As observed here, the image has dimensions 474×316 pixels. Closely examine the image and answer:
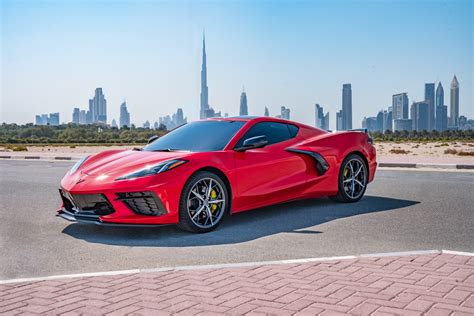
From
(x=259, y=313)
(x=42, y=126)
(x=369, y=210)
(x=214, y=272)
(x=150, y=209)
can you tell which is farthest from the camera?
(x=42, y=126)

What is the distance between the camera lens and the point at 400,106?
5030 inches

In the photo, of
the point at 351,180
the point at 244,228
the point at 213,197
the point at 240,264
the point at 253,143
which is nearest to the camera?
the point at 240,264

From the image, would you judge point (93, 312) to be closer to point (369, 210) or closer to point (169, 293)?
point (169, 293)

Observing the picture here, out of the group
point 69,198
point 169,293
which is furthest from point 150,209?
point 169,293

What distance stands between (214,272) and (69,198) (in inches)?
108

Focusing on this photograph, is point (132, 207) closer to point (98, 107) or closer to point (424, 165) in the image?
point (424, 165)

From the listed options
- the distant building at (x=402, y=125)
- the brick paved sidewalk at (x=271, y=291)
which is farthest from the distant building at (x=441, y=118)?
the brick paved sidewalk at (x=271, y=291)

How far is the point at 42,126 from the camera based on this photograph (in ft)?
392

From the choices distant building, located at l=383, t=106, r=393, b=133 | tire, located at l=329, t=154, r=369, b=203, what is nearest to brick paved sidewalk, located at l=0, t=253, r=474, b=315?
tire, located at l=329, t=154, r=369, b=203

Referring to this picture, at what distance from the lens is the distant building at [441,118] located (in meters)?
129

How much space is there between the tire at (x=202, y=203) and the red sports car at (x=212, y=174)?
1 cm

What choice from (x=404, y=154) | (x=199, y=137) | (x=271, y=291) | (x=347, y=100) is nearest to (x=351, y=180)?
(x=199, y=137)

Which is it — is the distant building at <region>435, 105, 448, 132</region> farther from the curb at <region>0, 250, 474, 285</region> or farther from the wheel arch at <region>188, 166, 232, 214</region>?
the curb at <region>0, 250, 474, 285</region>

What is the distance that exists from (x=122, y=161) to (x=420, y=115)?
136 metres
